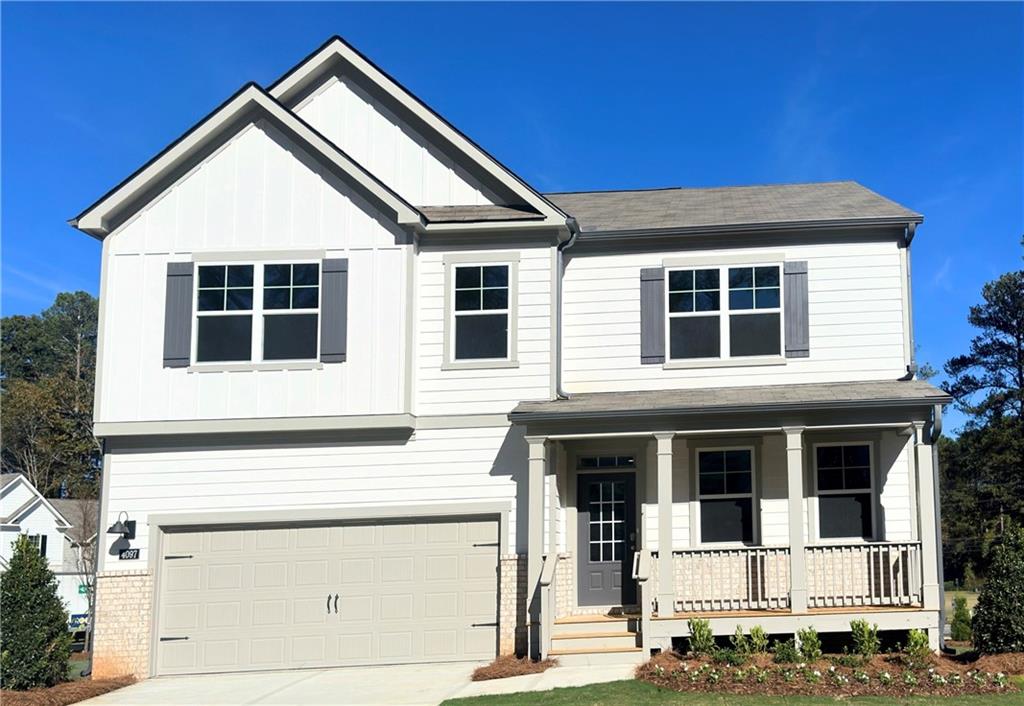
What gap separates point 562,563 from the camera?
1464 cm

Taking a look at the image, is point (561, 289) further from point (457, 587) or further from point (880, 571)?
point (880, 571)

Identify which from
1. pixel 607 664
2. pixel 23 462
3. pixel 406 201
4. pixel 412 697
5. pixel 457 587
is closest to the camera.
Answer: pixel 412 697

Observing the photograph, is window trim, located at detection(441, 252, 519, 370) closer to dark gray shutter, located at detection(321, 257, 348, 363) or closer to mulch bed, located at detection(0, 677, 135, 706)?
dark gray shutter, located at detection(321, 257, 348, 363)

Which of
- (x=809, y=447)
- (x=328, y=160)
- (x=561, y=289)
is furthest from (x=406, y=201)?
(x=809, y=447)

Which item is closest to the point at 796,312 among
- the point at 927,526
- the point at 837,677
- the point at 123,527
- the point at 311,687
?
the point at 927,526

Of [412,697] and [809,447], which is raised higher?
[809,447]

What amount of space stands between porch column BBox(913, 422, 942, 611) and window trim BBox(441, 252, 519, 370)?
5.59 meters

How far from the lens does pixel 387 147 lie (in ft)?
53.5

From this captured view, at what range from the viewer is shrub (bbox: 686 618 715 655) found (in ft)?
42.0

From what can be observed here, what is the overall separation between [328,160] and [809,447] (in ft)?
26.8

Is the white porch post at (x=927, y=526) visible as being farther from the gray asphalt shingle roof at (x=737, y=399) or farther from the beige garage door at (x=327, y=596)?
the beige garage door at (x=327, y=596)

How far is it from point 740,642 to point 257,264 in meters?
8.45

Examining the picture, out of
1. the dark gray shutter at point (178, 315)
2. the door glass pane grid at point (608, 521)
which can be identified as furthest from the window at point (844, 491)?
the dark gray shutter at point (178, 315)

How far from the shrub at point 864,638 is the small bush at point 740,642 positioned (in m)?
1.30
